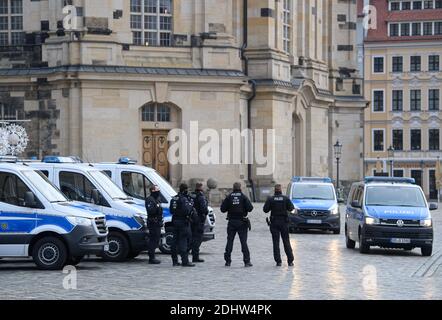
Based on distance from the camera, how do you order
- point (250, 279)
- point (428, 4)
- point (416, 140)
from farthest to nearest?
1. point (416, 140)
2. point (428, 4)
3. point (250, 279)

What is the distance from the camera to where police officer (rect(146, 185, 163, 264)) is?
2625 cm

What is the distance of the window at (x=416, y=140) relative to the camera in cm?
10625

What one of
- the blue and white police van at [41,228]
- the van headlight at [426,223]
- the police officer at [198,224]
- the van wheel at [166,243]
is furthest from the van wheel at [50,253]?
the van headlight at [426,223]

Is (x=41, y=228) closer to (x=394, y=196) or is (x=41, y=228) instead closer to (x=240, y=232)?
(x=240, y=232)

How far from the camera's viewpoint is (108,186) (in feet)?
89.5

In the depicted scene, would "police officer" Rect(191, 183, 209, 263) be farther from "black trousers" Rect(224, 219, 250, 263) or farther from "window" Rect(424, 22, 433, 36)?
"window" Rect(424, 22, 433, 36)

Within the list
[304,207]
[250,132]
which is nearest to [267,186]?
[250,132]

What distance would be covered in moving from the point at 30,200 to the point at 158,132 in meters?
30.5

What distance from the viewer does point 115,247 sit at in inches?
1057

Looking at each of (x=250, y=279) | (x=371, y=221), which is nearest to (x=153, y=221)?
(x=250, y=279)

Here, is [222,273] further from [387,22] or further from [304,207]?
[387,22]

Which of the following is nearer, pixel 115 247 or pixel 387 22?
pixel 115 247

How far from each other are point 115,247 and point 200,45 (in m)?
29.0

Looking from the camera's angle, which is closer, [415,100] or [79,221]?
[79,221]
